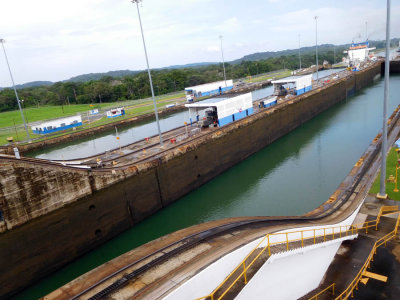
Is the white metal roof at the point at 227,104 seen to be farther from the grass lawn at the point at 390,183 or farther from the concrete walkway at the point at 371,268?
the concrete walkway at the point at 371,268

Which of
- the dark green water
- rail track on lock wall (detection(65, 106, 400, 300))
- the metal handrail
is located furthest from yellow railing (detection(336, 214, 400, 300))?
the dark green water

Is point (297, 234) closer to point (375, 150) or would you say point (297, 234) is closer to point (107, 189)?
point (107, 189)

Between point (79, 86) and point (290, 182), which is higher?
point (79, 86)

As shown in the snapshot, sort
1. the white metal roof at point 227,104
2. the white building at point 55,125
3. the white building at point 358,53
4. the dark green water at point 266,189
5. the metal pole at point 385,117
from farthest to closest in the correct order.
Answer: the white building at point 358,53 < the white building at point 55,125 < the white metal roof at point 227,104 < the dark green water at point 266,189 < the metal pole at point 385,117

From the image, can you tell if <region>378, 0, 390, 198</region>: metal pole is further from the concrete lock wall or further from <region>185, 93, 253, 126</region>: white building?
<region>185, 93, 253, 126</region>: white building

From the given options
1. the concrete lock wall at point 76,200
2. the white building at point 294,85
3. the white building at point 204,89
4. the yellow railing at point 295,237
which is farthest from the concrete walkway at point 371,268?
the white building at point 204,89

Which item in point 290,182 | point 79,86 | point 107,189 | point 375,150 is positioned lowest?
point 290,182

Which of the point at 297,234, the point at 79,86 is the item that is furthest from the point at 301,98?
the point at 79,86

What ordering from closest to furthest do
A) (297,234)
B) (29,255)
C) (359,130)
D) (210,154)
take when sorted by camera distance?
1. (297,234)
2. (29,255)
3. (210,154)
4. (359,130)
